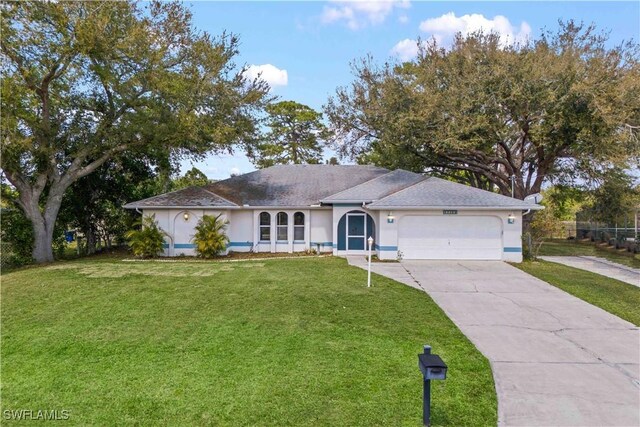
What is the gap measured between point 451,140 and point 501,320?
12858 mm

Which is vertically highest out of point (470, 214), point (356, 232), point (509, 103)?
point (509, 103)

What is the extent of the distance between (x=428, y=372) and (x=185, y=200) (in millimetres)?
15652

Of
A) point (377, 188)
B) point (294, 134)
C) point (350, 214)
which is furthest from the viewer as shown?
point (294, 134)

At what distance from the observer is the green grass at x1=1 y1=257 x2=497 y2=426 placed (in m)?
4.19

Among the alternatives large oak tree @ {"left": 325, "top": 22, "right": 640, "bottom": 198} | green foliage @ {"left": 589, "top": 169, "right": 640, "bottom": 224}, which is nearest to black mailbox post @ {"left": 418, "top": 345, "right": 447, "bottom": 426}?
large oak tree @ {"left": 325, "top": 22, "right": 640, "bottom": 198}

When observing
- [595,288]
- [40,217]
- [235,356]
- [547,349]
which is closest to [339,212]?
[595,288]

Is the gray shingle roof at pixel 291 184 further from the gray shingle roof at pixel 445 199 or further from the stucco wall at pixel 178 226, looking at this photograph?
the gray shingle roof at pixel 445 199

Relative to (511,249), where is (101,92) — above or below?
above

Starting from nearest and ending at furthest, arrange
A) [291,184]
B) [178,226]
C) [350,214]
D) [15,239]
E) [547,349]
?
[547,349] → [15,239] → [350,214] → [178,226] → [291,184]

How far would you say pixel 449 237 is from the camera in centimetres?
1550

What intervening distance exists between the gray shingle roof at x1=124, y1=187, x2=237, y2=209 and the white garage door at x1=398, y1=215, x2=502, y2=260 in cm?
791

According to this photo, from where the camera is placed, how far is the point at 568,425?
390 centimetres

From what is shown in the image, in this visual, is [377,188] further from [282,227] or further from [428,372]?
[428,372]

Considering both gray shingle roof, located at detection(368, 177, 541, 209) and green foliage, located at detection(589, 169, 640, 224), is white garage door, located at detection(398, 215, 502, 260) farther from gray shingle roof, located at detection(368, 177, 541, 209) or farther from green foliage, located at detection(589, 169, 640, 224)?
green foliage, located at detection(589, 169, 640, 224)
